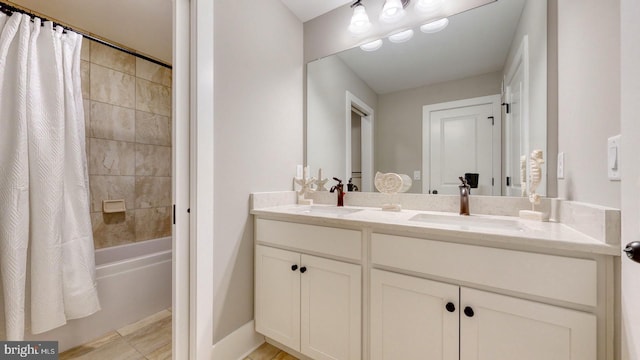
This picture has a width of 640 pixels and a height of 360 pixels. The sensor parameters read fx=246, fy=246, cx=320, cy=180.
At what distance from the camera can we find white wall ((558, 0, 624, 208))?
0.71 meters

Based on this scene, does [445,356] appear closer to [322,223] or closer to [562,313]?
[562,313]

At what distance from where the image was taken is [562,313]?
2.47 ft

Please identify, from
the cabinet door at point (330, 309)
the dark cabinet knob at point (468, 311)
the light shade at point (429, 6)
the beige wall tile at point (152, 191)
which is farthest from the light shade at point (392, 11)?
the beige wall tile at point (152, 191)

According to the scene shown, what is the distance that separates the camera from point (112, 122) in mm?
2189

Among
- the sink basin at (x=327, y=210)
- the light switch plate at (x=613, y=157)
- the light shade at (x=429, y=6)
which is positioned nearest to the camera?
the light switch plate at (x=613, y=157)

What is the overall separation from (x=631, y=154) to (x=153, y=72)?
3218 millimetres

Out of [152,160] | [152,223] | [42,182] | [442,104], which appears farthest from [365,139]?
[152,223]

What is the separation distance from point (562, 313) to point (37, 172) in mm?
2400

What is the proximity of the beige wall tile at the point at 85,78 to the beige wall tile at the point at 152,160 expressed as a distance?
1.75ft

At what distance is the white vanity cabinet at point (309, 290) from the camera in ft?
3.80

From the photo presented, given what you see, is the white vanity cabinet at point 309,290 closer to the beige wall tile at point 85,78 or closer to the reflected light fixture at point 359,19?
the reflected light fixture at point 359,19

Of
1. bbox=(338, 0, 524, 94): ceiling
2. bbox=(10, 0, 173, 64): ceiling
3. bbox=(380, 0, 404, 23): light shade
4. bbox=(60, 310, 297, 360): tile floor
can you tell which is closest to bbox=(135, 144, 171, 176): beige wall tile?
bbox=(10, 0, 173, 64): ceiling

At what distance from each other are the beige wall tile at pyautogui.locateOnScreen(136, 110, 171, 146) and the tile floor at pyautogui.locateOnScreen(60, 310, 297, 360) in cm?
165

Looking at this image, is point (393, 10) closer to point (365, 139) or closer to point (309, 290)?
point (365, 139)
